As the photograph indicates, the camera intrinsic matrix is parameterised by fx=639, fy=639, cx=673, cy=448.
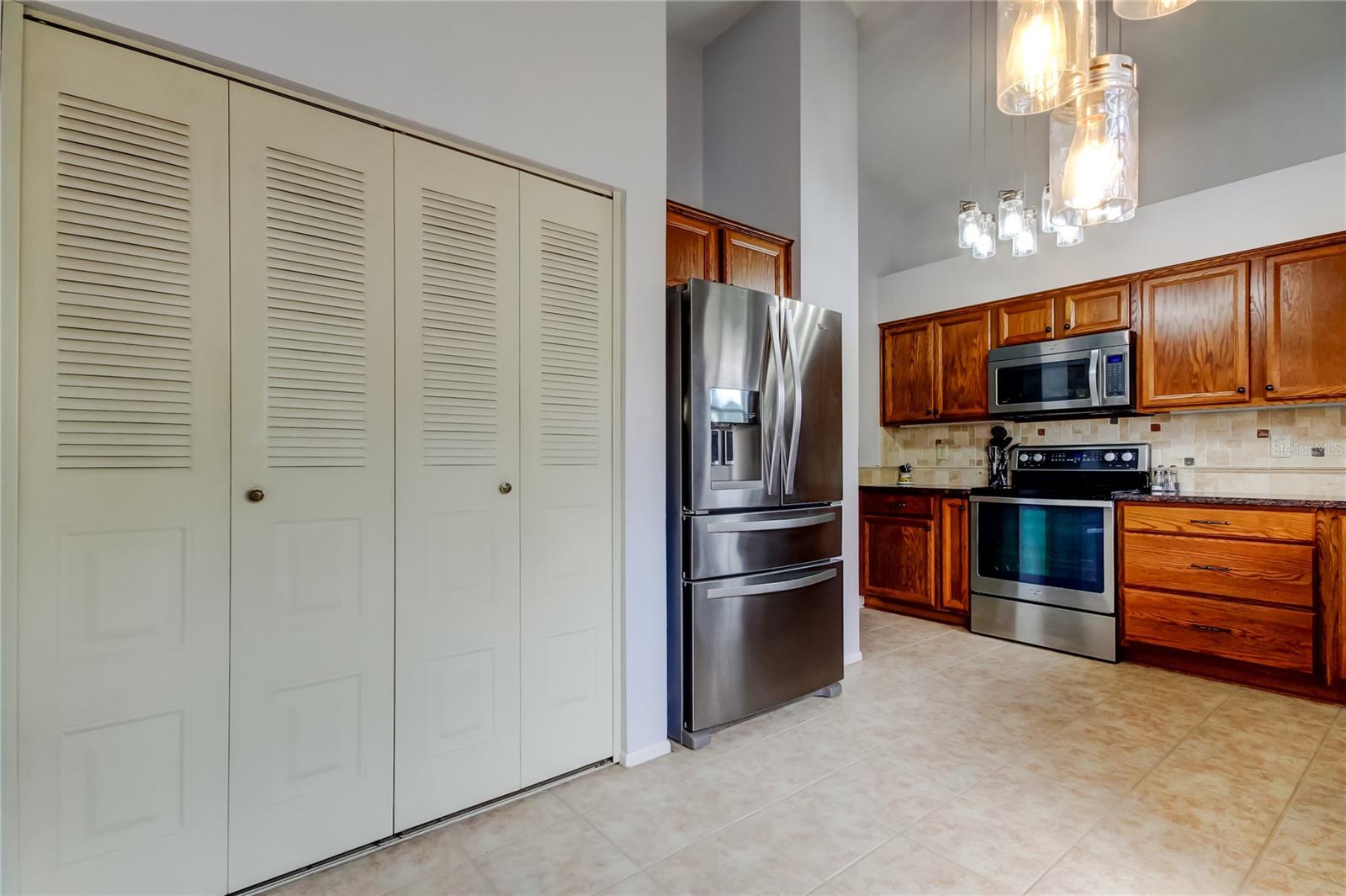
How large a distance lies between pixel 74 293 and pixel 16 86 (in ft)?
1.39

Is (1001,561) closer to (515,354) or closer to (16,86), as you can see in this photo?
(515,354)

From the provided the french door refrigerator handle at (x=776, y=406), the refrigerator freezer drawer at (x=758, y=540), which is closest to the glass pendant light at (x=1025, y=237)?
the french door refrigerator handle at (x=776, y=406)

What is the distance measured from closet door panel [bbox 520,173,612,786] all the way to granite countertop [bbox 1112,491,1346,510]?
2930 millimetres

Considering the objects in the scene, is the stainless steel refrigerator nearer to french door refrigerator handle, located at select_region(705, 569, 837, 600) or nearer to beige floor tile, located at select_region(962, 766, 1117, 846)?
french door refrigerator handle, located at select_region(705, 569, 837, 600)

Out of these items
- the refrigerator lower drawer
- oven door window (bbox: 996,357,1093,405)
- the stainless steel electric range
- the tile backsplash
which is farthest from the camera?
oven door window (bbox: 996,357,1093,405)

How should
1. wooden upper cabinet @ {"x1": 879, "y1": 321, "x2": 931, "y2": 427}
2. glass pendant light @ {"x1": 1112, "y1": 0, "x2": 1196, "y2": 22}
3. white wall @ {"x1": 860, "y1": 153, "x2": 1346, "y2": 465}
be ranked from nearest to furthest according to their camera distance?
glass pendant light @ {"x1": 1112, "y1": 0, "x2": 1196, "y2": 22} → white wall @ {"x1": 860, "y1": 153, "x2": 1346, "y2": 465} → wooden upper cabinet @ {"x1": 879, "y1": 321, "x2": 931, "y2": 427}

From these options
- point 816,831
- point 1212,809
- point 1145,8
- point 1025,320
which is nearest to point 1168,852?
point 1212,809

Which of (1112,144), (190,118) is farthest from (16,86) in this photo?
(1112,144)

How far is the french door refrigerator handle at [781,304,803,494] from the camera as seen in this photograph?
2668 mm

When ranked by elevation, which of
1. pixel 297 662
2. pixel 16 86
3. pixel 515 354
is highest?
pixel 16 86

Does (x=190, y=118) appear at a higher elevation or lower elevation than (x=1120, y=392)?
higher

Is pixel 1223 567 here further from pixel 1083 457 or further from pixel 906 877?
pixel 906 877

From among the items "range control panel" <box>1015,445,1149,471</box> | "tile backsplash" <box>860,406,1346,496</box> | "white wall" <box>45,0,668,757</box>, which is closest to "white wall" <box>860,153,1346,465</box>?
"tile backsplash" <box>860,406,1346,496</box>

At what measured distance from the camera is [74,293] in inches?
54.3
